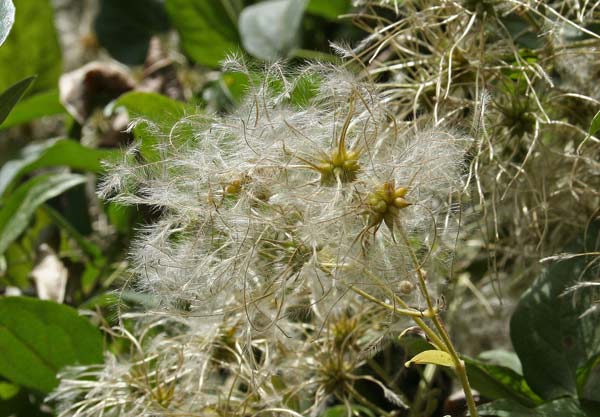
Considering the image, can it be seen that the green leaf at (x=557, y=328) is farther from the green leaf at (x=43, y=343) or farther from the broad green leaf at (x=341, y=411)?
the green leaf at (x=43, y=343)

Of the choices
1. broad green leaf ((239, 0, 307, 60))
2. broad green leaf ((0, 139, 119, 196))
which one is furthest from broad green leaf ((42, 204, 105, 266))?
broad green leaf ((239, 0, 307, 60))

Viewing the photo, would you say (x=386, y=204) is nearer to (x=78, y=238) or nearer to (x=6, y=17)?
(x=6, y=17)

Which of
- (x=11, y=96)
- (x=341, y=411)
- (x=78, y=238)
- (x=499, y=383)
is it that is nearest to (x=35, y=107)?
(x=78, y=238)

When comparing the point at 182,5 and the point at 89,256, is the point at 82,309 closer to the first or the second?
the point at 89,256

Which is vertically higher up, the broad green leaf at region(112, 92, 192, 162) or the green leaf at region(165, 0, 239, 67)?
the broad green leaf at region(112, 92, 192, 162)

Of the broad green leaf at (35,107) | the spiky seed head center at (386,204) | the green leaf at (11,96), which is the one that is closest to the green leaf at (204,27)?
the broad green leaf at (35,107)

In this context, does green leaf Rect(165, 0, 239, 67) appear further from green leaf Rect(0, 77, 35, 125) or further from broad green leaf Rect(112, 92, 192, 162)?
green leaf Rect(0, 77, 35, 125)
